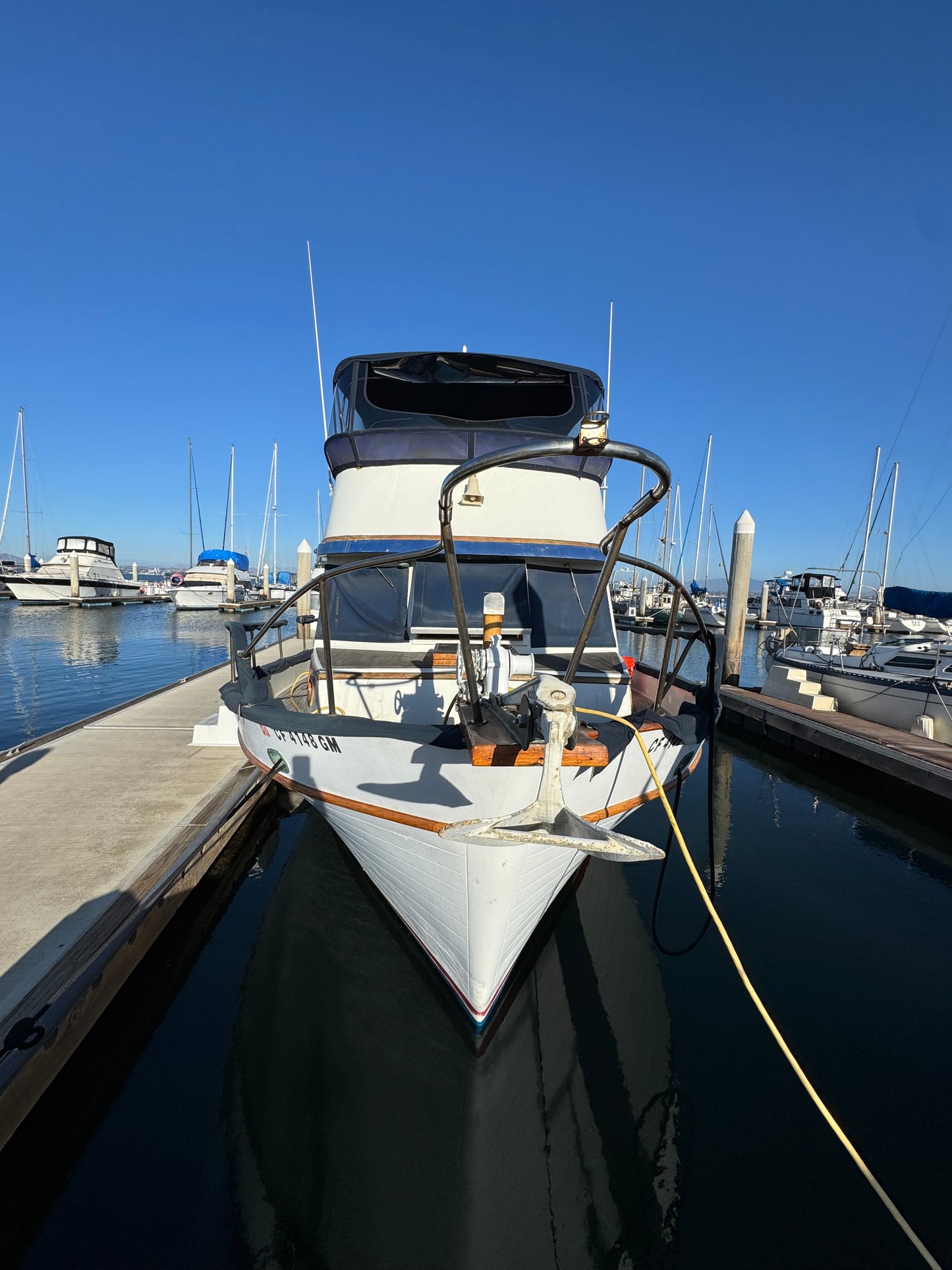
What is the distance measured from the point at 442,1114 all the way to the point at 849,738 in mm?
10904

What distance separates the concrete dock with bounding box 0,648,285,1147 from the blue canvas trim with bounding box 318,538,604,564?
333 centimetres

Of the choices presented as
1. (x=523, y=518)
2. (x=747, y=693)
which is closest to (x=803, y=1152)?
(x=523, y=518)

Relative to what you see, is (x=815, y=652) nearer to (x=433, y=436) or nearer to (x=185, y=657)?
(x=433, y=436)

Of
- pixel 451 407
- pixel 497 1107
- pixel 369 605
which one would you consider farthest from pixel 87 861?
pixel 451 407

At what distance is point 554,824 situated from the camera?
2.98 meters

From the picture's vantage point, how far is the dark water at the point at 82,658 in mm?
15109

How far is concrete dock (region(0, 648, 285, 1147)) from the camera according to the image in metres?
3.77

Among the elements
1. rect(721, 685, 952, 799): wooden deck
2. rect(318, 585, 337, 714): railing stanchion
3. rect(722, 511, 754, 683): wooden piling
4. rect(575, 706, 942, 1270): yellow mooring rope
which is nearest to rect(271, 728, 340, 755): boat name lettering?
rect(318, 585, 337, 714): railing stanchion

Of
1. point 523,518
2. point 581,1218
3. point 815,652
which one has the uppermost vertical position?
point 523,518

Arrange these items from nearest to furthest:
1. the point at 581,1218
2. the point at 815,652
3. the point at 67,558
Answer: the point at 581,1218 < the point at 815,652 < the point at 67,558

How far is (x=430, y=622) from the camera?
6.00 m

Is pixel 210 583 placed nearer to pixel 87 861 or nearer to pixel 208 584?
pixel 208 584

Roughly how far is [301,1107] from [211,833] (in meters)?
2.91

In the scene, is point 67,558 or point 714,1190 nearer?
point 714,1190
